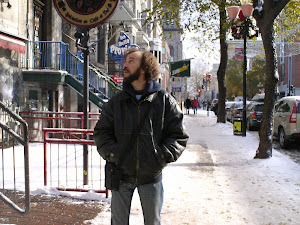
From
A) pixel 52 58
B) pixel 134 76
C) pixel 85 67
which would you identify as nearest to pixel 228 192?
pixel 85 67

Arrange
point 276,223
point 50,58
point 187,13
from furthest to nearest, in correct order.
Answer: point 187,13, point 50,58, point 276,223

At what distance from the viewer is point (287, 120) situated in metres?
11.4

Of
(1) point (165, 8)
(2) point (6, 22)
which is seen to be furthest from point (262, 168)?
(1) point (165, 8)

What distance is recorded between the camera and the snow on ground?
4758 millimetres

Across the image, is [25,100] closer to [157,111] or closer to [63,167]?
[63,167]

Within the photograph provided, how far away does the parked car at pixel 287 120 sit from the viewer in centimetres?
1098

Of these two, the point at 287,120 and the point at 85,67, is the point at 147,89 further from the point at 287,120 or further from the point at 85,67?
the point at 287,120

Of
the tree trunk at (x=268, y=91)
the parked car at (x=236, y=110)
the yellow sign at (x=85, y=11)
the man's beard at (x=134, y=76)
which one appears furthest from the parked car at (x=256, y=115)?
the man's beard at (x=134, y=76)

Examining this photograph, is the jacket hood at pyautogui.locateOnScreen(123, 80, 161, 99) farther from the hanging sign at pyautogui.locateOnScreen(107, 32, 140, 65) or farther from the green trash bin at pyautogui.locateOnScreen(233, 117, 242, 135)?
the hanging sign at pyautogui.locateOnScreen(107, 32, 140, 65)

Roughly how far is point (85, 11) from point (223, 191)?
3777 mm

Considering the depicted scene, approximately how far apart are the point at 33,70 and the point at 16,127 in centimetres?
203

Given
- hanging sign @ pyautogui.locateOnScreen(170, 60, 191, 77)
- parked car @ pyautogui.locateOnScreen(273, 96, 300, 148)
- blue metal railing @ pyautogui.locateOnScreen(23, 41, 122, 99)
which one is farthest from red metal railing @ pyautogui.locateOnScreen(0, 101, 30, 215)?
hanging sign @ pyautogui.locateOnScreen(170, 60, 191, 77)

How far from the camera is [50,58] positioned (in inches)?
507

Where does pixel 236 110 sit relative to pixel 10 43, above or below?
below
